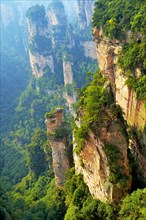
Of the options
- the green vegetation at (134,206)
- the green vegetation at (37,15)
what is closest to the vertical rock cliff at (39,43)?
the green vegetation at (37,15)

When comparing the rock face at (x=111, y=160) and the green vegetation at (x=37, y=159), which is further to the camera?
the green vegetation at (x=37, y=159)

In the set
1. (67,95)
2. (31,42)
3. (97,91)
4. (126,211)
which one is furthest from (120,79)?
(31,42)

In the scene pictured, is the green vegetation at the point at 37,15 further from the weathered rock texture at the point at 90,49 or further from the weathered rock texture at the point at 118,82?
the weathered rock texture at the point at 118,82

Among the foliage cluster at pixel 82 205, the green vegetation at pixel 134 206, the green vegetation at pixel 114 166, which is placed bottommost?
the foliage cluster at pixel 82 205

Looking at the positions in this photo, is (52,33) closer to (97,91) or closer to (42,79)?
(42,79)

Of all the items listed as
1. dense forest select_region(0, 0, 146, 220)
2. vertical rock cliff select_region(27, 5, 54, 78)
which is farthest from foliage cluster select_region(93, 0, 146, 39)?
vertical rock cliff select_region(27, 5, 54, 78)

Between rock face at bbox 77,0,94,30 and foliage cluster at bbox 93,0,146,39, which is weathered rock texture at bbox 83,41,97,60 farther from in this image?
foliage cluster at bbox 93,0,146,39
